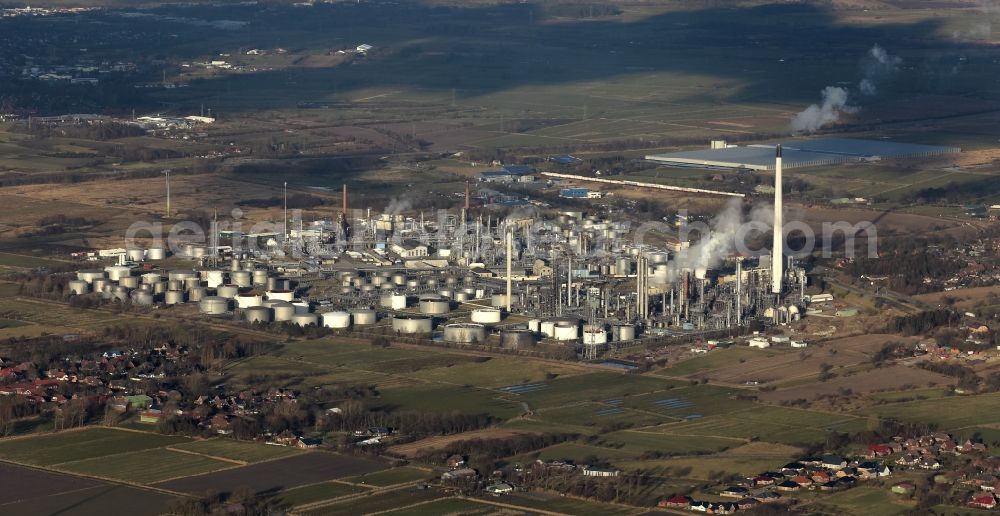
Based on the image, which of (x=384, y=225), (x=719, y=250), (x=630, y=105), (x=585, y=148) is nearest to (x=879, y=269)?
(x=719, y=250)

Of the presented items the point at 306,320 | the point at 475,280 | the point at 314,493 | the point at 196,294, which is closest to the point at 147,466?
the point at 314,493

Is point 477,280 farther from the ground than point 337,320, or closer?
closer

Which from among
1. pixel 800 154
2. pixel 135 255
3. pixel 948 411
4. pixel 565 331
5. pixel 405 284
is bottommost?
pixel 948 411

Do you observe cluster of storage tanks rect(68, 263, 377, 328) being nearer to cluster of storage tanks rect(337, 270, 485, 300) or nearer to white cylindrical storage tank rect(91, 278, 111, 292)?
white cylindrical storage tank rect(91, 278, 111, 292)

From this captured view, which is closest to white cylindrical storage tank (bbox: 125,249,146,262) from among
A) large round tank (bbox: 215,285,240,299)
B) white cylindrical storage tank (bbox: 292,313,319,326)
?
large round tank (bbox: 215,285,240,299)

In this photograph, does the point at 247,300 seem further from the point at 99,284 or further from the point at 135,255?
the point at 135,255

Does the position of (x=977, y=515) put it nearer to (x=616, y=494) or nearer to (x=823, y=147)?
(x=616, y=494)

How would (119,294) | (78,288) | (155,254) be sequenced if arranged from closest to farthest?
(119,294) < (78,288) < (155,254)

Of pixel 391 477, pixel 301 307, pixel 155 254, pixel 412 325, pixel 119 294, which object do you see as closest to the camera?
pixel 391 477
